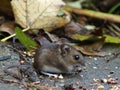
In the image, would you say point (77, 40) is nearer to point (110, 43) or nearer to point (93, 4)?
point (110, 43)

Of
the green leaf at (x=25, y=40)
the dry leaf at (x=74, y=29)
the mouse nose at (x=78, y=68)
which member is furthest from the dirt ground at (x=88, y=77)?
the dry leaf at (x=74, y=29)

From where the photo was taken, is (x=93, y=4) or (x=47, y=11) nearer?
(x=47, y=11)

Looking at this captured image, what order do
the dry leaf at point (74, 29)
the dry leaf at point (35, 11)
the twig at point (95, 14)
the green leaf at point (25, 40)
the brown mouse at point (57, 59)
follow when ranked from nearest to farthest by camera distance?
1. the brown mouse at point (57, 59)
2. the green leaf at point (25, 40)
3. the dry leaf at point (35, 11)
4. the dry leaf at point (74, 29)
5. the twig at point (95, 14)

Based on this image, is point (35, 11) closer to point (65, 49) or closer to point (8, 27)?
point (8, 27)

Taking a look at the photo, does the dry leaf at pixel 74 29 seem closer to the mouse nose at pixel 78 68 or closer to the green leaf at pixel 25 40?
the green leaf at pixel 25 40

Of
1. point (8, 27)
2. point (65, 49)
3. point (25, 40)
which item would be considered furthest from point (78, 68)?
point (8, 27)

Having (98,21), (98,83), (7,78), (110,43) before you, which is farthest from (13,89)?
(98,21)
